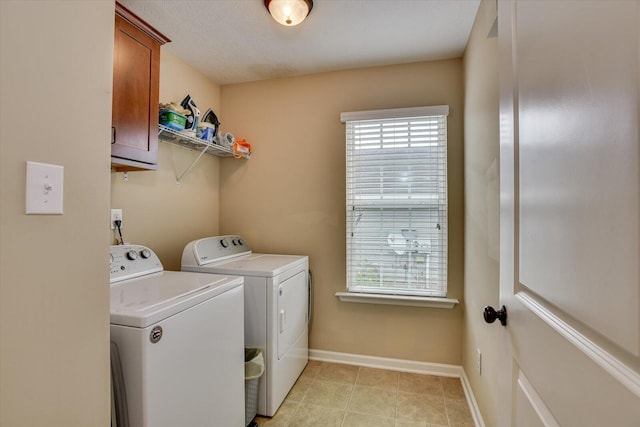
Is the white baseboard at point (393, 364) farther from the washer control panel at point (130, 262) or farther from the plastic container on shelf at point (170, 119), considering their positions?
the plastic container on shelf at point (170, 119)

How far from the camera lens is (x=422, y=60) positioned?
2365 millimetres

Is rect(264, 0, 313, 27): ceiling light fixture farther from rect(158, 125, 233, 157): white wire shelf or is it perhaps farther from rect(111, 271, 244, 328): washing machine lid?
rect(111, 271, 244, 328): washing machine lid

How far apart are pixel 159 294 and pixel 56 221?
2.24 ft

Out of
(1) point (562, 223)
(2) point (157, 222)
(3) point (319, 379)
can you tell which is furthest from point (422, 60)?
(3) point (319, 379)

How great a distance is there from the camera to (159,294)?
131 cm

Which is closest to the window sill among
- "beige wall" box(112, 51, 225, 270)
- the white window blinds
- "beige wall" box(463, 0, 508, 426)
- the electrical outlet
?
the white window blinds

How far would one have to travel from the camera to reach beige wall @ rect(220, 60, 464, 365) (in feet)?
7.70

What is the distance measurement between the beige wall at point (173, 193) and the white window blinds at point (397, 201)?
4.05 ft

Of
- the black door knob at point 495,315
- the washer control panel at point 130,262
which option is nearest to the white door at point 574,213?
the black door knob at point 495,315

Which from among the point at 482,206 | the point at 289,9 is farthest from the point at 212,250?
the point at 482,206

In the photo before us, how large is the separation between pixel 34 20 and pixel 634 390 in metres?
1.27

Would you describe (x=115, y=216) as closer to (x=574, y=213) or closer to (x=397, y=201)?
(x=397, y=201)

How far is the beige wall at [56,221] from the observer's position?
626mm

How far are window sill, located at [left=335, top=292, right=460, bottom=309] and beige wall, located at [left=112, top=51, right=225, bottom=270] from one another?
4.35 feet
